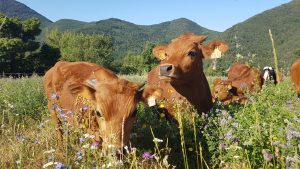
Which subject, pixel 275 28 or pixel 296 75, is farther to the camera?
pixel 275 28

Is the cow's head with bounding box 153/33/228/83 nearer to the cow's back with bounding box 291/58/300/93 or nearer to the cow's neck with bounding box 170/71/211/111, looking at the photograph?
the cow's neck with bounding box 170/71/211/111

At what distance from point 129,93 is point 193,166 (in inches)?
63.5

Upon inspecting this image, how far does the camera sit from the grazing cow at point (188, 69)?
6482 mm

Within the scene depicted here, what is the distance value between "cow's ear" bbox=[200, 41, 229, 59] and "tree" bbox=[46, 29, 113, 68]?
7491 cm

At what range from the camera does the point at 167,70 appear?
19.7 feet

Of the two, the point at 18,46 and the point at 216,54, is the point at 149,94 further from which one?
the point at 18,46

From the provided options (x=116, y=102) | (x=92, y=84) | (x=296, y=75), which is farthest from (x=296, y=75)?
(x=116, y=102)

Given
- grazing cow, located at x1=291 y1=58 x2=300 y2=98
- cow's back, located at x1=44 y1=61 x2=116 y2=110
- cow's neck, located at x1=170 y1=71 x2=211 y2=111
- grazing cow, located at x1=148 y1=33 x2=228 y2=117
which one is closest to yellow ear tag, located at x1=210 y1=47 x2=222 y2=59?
grazing cow, located at x1=148 y1=33 x2=228 y2=117

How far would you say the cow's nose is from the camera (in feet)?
19.4

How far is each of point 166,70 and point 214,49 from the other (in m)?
1.82

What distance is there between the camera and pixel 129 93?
Answer: 195 inches

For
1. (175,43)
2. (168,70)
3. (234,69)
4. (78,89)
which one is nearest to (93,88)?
(78,89)

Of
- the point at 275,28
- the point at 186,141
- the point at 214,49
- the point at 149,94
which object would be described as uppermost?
the point at 275,28

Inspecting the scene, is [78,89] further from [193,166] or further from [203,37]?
[203,37]
